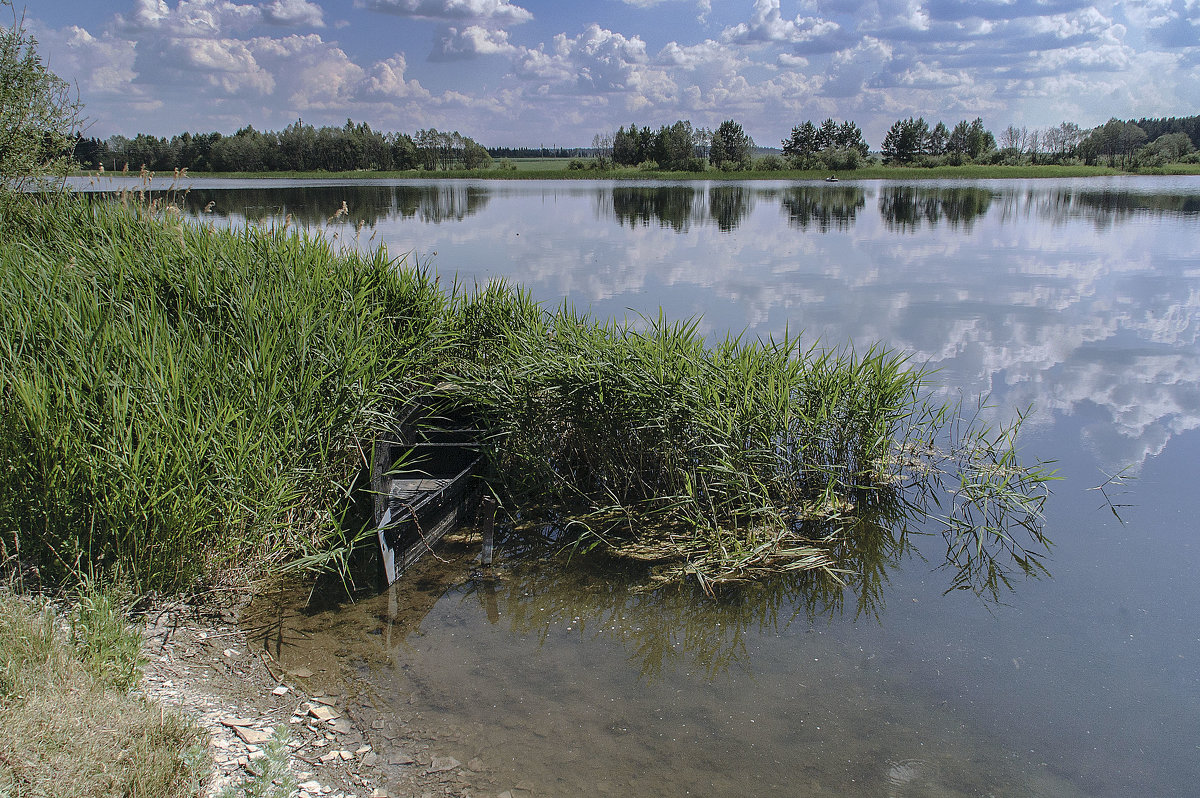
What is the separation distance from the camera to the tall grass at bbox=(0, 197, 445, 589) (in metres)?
4.47

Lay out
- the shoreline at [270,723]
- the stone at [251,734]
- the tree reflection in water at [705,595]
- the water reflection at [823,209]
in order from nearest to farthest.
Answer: the shoreline at [270,723]
the stone at [251,734]
the tree reflection in water at [705,595]
the water reflection at [823,209]

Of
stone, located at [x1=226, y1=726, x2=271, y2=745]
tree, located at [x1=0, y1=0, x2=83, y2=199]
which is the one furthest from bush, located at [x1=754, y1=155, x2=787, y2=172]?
stone, located at [x1=226, y1=726, x2=271, y2=745]

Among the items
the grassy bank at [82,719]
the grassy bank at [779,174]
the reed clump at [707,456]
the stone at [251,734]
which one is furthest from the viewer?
the grassy bank at [779,174]

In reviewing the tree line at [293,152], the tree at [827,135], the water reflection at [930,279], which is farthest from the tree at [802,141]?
the water reflection at [930,279]

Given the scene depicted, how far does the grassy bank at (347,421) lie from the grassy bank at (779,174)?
8037cm

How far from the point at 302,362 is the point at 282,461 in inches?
30.1

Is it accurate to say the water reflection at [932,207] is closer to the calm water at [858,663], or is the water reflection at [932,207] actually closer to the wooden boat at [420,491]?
the calm water at [858,663]

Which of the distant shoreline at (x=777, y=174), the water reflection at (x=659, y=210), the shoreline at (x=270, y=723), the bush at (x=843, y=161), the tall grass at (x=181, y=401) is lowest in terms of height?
the shoreline at (x=270, y=723)

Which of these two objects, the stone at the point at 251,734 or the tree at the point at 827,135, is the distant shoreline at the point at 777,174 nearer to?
the tree at the point at 827,135

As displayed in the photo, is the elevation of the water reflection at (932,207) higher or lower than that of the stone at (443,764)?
higher

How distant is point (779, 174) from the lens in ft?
294

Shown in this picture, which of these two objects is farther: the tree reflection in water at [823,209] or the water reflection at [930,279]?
the tree reflection in water at [823,209]

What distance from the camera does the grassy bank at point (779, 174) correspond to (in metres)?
83.8

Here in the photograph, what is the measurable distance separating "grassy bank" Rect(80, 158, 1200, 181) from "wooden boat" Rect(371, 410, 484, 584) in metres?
80.8
